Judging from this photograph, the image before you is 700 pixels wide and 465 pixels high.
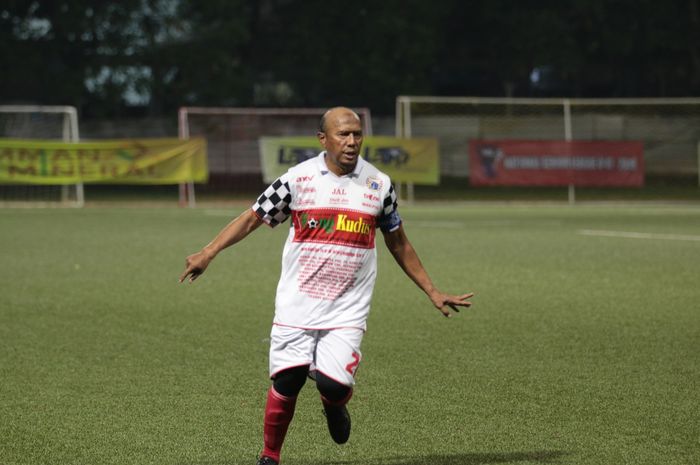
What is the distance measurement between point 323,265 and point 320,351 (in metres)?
0.38

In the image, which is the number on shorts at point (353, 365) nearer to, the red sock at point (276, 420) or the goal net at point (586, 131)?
the red sock at point (276, 420)

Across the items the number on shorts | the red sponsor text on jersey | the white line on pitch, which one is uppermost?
the red sponsor text on jersey

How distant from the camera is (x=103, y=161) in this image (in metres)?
27.4

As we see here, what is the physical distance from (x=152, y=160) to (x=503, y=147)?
818 centimetres

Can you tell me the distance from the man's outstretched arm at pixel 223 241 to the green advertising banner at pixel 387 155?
71.9ft

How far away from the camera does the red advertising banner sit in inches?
1115

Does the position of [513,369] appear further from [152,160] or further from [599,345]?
[152,160]

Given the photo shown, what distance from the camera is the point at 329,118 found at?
531 cm

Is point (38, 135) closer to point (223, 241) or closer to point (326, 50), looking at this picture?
Result: point (326, 50)

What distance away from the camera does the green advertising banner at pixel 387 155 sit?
27.6 m

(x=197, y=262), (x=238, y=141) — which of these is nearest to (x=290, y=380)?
(x=197, y=262)

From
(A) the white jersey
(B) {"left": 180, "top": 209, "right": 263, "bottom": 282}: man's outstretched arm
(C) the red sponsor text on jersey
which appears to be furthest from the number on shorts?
(B) {"left": 180, "top": 209, "right": 263, "bottom": 282}: man's outstretched arm

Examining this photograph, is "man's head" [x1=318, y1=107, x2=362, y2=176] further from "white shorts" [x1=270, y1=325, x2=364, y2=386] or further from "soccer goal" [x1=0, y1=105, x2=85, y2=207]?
"soccer goal" [x1=0, y1=105, x2=85, y2=207]

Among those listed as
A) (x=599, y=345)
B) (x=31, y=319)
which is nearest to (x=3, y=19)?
(x=31, y=319)
